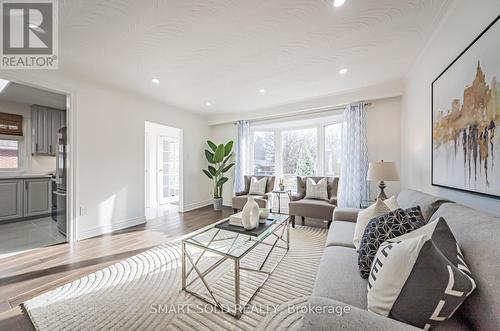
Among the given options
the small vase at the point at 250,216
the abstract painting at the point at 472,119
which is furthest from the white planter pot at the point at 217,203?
the abstract painting at the point at 472,119

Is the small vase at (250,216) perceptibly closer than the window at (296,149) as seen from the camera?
Yes

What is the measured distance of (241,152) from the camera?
4.71 m

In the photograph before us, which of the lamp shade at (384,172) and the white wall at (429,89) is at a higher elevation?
the white wall at (429,89)

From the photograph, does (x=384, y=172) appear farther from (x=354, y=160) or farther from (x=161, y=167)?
(x=161, y=167)

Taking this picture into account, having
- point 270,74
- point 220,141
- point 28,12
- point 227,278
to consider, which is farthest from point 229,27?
point 220,141

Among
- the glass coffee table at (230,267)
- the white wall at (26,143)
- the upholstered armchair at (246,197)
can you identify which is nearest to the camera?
the glass coffee table at (230,267)

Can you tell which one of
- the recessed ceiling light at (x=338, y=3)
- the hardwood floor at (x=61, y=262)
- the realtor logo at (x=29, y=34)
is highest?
the recessed ceiling light at (x=338, y=3)

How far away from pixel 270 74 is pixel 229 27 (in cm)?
107

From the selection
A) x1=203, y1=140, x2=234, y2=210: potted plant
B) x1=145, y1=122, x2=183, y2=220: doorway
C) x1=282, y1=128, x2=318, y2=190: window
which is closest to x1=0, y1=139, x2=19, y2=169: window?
x1=145, y1=122, x2=183, y2=220: doorway

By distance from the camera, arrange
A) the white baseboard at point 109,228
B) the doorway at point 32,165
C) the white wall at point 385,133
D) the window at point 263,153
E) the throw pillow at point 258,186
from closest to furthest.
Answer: the white baseboard at point 109,228 → the doorway at point 32,165 → the white wall at point 385,133 → the throw pillow at point 258,186 → the window at point 263,153

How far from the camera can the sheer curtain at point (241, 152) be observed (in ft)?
15.4

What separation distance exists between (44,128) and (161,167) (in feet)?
8.15

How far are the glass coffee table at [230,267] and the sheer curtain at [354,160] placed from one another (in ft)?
5.49

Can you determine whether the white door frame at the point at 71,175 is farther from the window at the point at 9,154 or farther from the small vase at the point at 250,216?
the small vase at the point at 250,216
